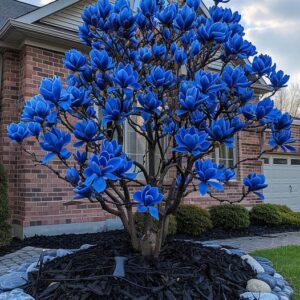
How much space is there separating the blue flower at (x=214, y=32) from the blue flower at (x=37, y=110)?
1.52 metres

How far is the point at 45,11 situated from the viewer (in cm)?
819

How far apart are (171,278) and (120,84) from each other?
5.58ft

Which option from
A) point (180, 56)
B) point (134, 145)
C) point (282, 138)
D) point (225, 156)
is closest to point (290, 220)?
point (225, 156)

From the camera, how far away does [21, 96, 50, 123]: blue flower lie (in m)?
3.20

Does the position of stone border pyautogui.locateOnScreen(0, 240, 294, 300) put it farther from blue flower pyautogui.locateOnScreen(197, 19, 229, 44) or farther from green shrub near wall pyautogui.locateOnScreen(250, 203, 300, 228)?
green shrub near wall pyautogui.locateOnScreen(250, 203, 300, 228)

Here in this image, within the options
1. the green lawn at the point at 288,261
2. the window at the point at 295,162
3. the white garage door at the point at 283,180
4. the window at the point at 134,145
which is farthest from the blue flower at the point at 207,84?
the window at the point at 295,162

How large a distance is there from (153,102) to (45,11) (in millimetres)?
5866

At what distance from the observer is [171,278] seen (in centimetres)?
347

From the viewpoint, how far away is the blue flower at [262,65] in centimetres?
373


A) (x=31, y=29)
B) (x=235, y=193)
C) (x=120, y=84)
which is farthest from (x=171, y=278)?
(x=235, y=193)

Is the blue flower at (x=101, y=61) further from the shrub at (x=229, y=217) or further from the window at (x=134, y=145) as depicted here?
the shrub at (x=229, y=217)

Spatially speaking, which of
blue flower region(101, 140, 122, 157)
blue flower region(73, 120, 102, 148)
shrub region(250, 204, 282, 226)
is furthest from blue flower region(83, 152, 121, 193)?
shrub region(250, 204, 282, 226)

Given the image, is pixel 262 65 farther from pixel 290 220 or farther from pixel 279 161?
pixel 279 161

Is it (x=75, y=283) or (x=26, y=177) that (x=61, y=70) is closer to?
(x=26, y=177)
